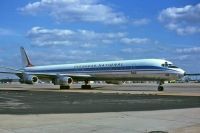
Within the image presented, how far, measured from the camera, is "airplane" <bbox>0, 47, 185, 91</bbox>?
4000cm

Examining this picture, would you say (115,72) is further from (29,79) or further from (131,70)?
(29,79)

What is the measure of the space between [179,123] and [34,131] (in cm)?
451

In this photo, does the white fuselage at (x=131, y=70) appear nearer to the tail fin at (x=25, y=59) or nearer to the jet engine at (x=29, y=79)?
the jet engine at (x=29, y=79)

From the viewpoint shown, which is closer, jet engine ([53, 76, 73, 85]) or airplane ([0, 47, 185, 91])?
airplane ([0, 47, 185, 91])

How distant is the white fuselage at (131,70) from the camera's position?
3988 cm

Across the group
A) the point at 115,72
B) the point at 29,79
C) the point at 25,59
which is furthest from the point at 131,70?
the point at 25,59

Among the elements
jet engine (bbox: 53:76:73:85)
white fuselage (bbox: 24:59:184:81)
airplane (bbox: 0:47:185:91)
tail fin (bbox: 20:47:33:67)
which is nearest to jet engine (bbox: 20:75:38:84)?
airplane (bbox: 0:47:185:91)

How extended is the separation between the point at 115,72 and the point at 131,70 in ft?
9.14

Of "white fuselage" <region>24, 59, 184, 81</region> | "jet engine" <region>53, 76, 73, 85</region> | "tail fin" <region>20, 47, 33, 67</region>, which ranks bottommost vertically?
"jet engine" <region>53, 76, 73, 85</region>

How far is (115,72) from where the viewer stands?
44.2 m

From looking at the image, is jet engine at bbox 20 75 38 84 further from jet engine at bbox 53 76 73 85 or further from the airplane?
jet engine at bbox 53 76 73 85

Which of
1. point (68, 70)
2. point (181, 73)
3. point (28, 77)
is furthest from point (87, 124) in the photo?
point (68, 70)

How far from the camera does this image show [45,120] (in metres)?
11.8

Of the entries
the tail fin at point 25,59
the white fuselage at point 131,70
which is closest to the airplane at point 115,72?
the white fuselage at point 131,70
